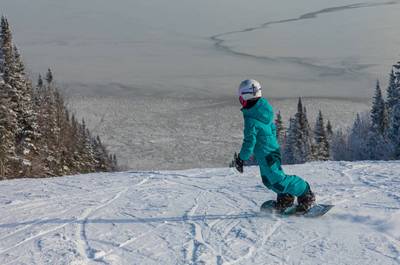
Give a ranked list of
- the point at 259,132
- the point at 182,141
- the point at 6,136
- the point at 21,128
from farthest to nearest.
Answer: the point at 182,141
the point at 21,128
the point at 6,136
the point at 259,132

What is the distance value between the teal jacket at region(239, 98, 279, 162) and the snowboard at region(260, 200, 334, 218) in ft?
2.40

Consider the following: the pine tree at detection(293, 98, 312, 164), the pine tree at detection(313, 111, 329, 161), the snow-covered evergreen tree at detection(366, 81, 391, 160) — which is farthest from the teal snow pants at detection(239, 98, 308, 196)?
the pine tree at detection(313, 111, 329, 161)

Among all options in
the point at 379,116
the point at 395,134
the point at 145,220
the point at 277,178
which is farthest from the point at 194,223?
the point at 379,116

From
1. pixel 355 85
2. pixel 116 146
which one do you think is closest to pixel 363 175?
pixel 116 146

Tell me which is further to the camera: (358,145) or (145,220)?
(358,145)

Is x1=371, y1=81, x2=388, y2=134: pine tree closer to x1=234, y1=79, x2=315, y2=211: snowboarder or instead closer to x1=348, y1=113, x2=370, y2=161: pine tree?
x1=348, y1=113, x2=370, y2=161: pine tree

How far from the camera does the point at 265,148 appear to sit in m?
7.31

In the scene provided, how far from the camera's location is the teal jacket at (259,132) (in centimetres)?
706

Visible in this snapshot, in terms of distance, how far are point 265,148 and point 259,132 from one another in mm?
236

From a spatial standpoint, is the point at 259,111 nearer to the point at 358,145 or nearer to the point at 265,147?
the point at 265,147

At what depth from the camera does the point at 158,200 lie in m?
8.88

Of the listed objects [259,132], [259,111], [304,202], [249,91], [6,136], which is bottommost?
[6,136]

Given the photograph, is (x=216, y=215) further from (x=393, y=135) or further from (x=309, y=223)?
(x=393, y=135)

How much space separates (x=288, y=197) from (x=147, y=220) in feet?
6.37
